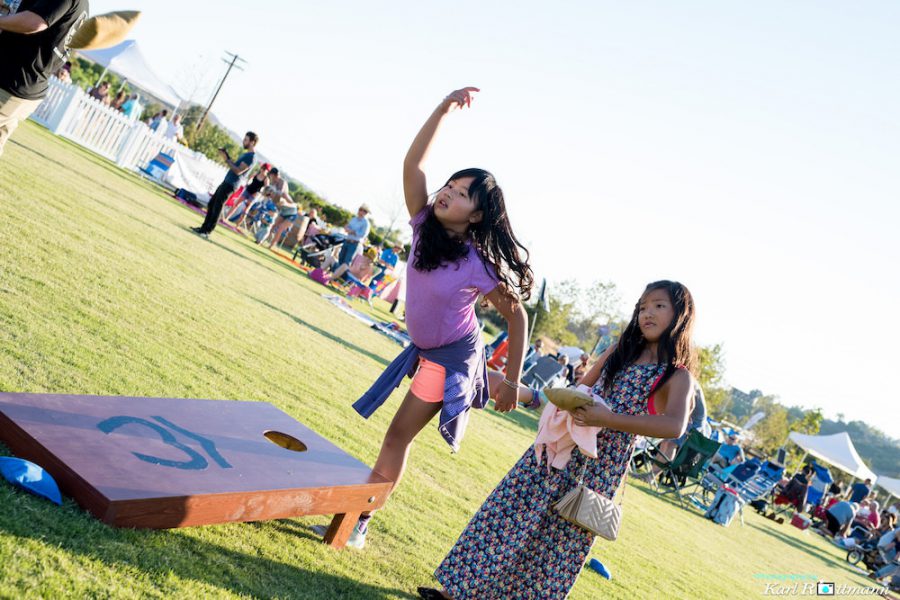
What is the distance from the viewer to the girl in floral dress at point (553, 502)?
356 centimetres

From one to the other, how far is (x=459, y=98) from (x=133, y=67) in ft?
103

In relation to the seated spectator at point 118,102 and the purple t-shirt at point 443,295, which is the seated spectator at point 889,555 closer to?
the purple t-shirt at point 443,295

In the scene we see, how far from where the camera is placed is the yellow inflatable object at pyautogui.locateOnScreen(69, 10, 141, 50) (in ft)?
15.9

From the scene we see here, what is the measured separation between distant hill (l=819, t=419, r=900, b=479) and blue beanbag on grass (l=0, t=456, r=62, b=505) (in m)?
115

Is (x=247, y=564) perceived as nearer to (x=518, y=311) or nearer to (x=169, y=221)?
(x=518, y=311)

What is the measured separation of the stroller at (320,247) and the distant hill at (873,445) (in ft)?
336

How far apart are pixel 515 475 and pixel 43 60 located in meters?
4.16

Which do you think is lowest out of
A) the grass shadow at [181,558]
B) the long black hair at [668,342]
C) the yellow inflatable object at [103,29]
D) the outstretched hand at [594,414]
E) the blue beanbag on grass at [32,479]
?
the grass shadow at [181,558]

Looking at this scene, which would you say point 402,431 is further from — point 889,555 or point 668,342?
point 889,555

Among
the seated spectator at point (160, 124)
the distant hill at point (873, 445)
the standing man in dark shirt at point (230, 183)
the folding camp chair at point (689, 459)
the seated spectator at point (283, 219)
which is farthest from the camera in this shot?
the distant hill at point (873, 445)

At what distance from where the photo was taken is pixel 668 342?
363cm

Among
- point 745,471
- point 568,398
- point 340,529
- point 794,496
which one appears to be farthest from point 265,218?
point 568,398

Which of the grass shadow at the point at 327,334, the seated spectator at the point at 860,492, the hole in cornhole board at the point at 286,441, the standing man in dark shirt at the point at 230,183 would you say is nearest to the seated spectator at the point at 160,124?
the standing man in dark shirt at the point at 230,183

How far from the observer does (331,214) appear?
37125mm
